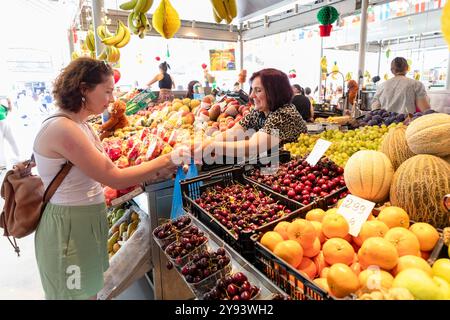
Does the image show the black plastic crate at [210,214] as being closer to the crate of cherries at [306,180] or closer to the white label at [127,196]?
the crate of cherries at [306,180]

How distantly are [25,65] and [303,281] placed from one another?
447 inches

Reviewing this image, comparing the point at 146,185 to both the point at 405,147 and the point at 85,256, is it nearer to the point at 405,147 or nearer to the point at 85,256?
the point at 85,256

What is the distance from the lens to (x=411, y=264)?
0.98 metres

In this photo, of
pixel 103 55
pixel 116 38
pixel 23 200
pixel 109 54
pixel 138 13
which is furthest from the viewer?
pixel 109 54

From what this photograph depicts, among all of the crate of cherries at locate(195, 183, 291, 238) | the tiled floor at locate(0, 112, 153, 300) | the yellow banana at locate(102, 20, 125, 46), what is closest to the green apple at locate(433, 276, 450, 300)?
the crate of cherries at locate(195, 183, 291, 238)

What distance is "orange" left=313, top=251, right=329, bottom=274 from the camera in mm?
1167

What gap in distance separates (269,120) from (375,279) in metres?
1.47

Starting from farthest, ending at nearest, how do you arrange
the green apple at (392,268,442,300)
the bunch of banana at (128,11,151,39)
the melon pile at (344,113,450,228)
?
the bunch of banana at (128,11,151,39) → the melon pile at (344,113,450,228) → the green apple at (392,268,442,300)

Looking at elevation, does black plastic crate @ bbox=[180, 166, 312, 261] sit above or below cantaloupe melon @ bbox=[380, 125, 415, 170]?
below

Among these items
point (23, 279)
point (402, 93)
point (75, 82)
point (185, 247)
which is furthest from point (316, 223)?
point (402, 93)

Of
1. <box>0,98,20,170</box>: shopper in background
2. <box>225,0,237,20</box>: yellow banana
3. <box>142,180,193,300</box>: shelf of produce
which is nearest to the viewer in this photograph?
<box>225,0,237,20</box>: yellow banana

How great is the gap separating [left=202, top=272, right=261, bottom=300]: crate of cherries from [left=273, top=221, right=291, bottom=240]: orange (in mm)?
227

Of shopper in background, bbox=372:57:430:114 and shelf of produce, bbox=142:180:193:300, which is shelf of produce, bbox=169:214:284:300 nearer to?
shelf of produce, bbox=142:180:193:300

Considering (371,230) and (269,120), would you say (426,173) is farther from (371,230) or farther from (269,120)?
(269,120)
